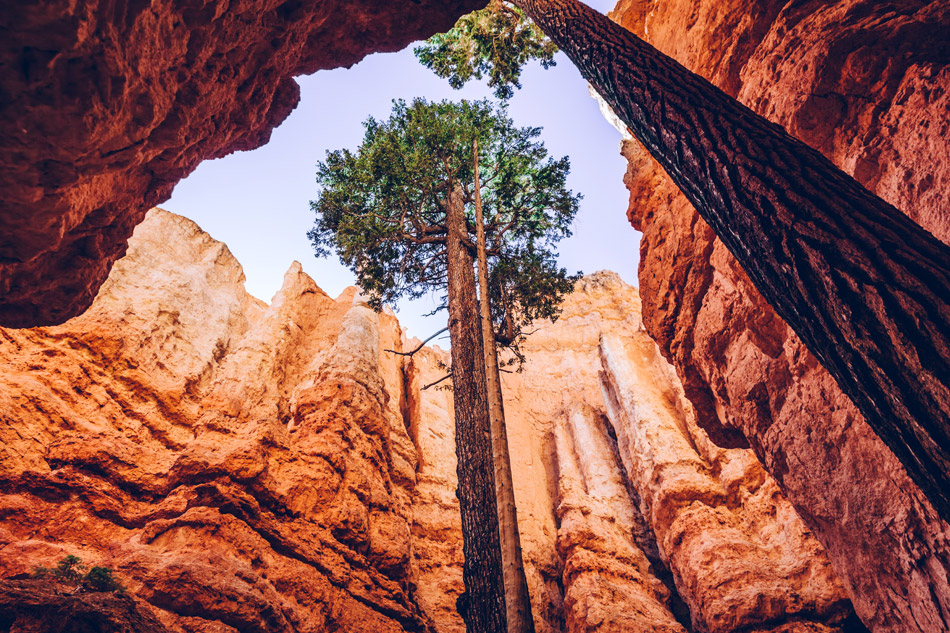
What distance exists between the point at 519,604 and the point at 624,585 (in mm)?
14690

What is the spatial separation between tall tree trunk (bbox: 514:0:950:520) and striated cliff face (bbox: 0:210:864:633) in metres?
8.80

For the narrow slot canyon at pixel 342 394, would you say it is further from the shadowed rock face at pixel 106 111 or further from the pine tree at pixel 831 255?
the pine tree at pixel 831 255

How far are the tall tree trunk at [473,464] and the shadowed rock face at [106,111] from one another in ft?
14.7

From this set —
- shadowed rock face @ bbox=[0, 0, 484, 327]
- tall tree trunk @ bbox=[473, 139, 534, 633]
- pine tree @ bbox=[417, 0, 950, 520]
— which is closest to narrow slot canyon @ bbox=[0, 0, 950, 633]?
shadowed rock face @ bbox=[0, 0, 484, 327]

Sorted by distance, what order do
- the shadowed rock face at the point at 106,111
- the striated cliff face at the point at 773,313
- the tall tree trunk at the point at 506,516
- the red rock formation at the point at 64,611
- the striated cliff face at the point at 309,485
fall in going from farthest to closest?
the striated cliff face at the point at 309,485 < the red rock formation at the point at 64,611 < the tall tree trunk at the point at 506,516 < the striated cliff face at the point at 773,313 < the shadowed rock face at the point at 106,111

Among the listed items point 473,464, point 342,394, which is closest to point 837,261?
point 473,464

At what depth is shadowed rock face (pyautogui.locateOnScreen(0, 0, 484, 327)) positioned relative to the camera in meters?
2.13

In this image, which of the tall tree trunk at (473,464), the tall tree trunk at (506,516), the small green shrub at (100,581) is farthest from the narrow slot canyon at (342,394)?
the tall tree trunk at (506,516)

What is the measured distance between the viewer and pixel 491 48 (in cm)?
1068

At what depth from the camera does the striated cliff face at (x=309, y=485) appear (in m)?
8.73

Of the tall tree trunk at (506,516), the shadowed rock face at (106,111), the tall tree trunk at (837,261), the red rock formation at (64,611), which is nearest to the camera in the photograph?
the tall tree trunk at (837,261)

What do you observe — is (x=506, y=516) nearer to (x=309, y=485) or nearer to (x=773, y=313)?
(x=773, y=313)

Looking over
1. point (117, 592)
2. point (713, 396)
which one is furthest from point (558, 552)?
point (117, 592)

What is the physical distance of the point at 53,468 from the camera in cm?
895
